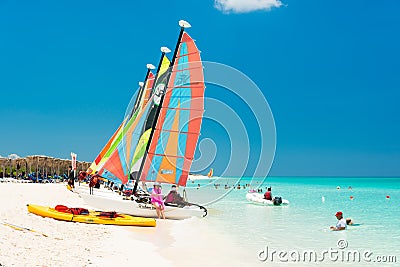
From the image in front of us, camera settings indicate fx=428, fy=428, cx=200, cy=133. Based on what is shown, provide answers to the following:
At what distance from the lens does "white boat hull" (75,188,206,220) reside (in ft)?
49.6

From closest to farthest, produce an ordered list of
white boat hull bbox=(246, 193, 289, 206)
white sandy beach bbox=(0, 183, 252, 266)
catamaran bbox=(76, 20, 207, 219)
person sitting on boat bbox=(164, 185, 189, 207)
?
white sandy beach bbox=(0, 183, 252, 266) → person sitting on boat bbox=(164, 185, 189, 207) → catamaran bbox=(76, 20, 207, 219) → white boat hull bbox=(246, 193, 289, 206)

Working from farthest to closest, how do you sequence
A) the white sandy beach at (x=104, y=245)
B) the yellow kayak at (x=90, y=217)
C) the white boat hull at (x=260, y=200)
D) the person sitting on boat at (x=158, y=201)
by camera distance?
the white boat hull at (x=260, y=200) < the person sitting on boat at (x=158, y=201) < the yellow kayak at (x=90, y=217) < the white sandy beach at (x=104, y=245)

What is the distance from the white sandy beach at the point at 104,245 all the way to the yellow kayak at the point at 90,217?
0.29 m

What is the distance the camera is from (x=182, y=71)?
17.8 m

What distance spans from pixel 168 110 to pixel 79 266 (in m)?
11.1

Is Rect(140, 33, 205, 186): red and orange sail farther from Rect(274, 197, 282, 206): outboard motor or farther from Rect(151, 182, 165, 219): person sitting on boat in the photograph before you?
Rect(274, 197, 282, 206): outboard motor

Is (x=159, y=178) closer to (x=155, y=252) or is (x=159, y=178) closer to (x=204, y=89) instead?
(x=204, y=89)

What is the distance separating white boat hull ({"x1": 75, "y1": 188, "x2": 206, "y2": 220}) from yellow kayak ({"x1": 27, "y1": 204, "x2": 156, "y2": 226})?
1908mm

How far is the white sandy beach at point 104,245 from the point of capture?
7332mm

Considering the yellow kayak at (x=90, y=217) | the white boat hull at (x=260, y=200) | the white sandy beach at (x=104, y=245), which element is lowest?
the white sandy beach at (x=104, y=245)

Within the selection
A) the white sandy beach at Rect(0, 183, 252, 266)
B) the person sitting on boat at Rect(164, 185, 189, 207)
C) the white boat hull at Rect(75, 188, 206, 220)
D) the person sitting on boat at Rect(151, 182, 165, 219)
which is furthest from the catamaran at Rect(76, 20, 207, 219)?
the white sandy beach at Rect(0, 183, 252, 266)

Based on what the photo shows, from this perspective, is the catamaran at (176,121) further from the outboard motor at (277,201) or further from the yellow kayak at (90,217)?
the outboard motor at (277,201)

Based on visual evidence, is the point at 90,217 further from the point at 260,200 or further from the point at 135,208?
the point at 260,200

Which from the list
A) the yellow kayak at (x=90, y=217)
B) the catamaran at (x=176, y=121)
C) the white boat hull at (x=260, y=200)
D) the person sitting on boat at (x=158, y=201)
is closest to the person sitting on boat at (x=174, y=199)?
the catamaran at (x=176, y=121)
